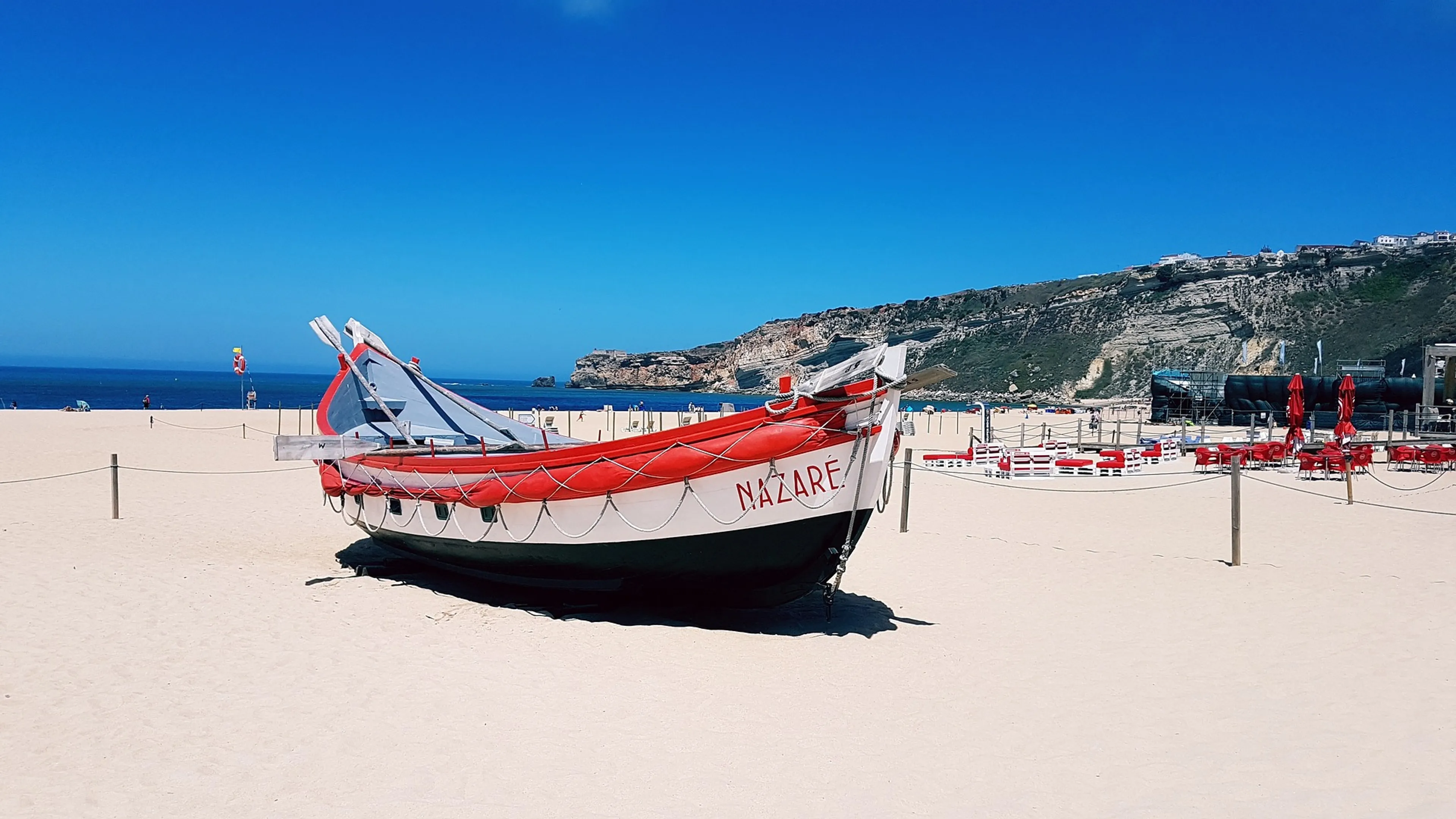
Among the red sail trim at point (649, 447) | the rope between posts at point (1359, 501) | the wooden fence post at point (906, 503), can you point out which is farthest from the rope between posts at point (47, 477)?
the rope between posts at point (1359, 501)

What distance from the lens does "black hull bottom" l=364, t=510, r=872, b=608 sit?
6422mm

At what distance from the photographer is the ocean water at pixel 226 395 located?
190ft

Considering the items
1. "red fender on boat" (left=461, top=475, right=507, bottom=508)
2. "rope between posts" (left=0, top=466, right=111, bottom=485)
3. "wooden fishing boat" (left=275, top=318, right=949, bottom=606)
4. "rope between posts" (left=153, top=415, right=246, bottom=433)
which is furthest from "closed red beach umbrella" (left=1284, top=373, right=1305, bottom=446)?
"rope between posts" (left=153, top=415, right=246, bottom=433)

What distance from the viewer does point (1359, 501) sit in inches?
563

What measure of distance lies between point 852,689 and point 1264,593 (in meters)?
5.28

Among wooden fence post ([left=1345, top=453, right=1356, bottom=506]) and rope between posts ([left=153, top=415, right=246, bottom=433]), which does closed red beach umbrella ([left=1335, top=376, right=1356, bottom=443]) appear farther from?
rope between posts ([left=153, top=415, right=246, bottom=433])

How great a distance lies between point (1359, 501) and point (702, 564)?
1375 centimetres

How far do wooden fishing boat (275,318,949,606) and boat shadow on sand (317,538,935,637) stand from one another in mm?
192

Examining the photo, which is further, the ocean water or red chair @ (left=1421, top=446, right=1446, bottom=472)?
the ocean water

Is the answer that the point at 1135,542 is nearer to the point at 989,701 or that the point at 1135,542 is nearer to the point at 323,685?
the point at 989,701

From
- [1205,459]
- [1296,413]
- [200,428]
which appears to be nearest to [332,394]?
[1205,459]

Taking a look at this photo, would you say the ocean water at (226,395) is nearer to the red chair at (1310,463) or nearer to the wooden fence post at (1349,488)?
the red chair at (1310,463)

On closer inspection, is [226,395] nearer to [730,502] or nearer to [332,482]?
[332,482]

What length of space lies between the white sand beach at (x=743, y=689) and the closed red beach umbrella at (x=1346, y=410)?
1147 cm
